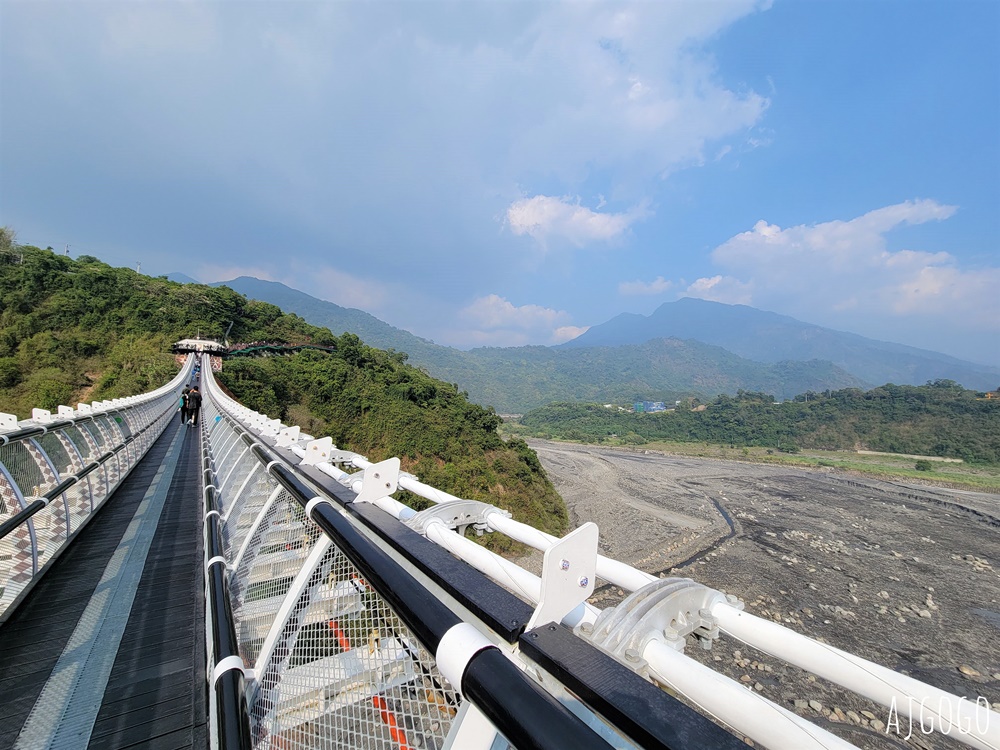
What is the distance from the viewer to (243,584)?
92.1 inches

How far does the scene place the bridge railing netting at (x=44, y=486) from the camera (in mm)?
2869

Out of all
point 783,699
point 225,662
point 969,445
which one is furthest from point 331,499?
point 969,445

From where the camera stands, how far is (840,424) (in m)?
68.0

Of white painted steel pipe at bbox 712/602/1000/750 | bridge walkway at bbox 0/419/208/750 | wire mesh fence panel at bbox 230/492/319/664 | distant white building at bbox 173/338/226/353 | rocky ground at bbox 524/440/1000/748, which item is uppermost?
distant white building at bbox 173/338/226/353

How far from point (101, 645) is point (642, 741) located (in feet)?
11.0

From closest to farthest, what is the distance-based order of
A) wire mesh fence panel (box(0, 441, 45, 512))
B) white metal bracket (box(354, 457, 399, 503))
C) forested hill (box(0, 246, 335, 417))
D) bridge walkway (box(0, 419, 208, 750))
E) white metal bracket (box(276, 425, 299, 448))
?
white metal bracket (box(354, 457, 399, 503)) → bridge walkway (box(0, 419, 208, 750)) → wire mesh fence panel (box(0, 441, 45, 512)) → white metal bracket (box(276, 425, 299, 448)) → forested hill (box(0, 246, 335, 417))

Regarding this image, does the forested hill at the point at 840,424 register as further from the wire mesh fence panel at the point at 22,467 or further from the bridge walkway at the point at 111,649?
the wire mesh fence panel at the point at 22,467

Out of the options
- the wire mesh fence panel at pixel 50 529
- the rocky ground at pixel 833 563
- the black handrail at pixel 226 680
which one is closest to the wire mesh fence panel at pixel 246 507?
the black handrail at pixel 226 680

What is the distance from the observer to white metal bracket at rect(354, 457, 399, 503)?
182 centimetres

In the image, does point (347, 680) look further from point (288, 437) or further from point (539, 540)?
point (288, 437)

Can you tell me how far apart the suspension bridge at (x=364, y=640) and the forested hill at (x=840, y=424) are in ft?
247

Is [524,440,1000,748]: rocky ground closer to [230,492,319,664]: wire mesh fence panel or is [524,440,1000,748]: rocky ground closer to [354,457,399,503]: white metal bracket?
[354,457,399,503]: white metal bracket

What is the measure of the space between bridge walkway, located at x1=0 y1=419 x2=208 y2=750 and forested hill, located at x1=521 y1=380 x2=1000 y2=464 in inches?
2947

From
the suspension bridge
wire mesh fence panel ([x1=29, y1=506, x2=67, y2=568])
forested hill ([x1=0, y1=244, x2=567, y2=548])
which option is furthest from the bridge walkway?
forested hill ([x1=0, y1=244, x2=567, y2=548])
